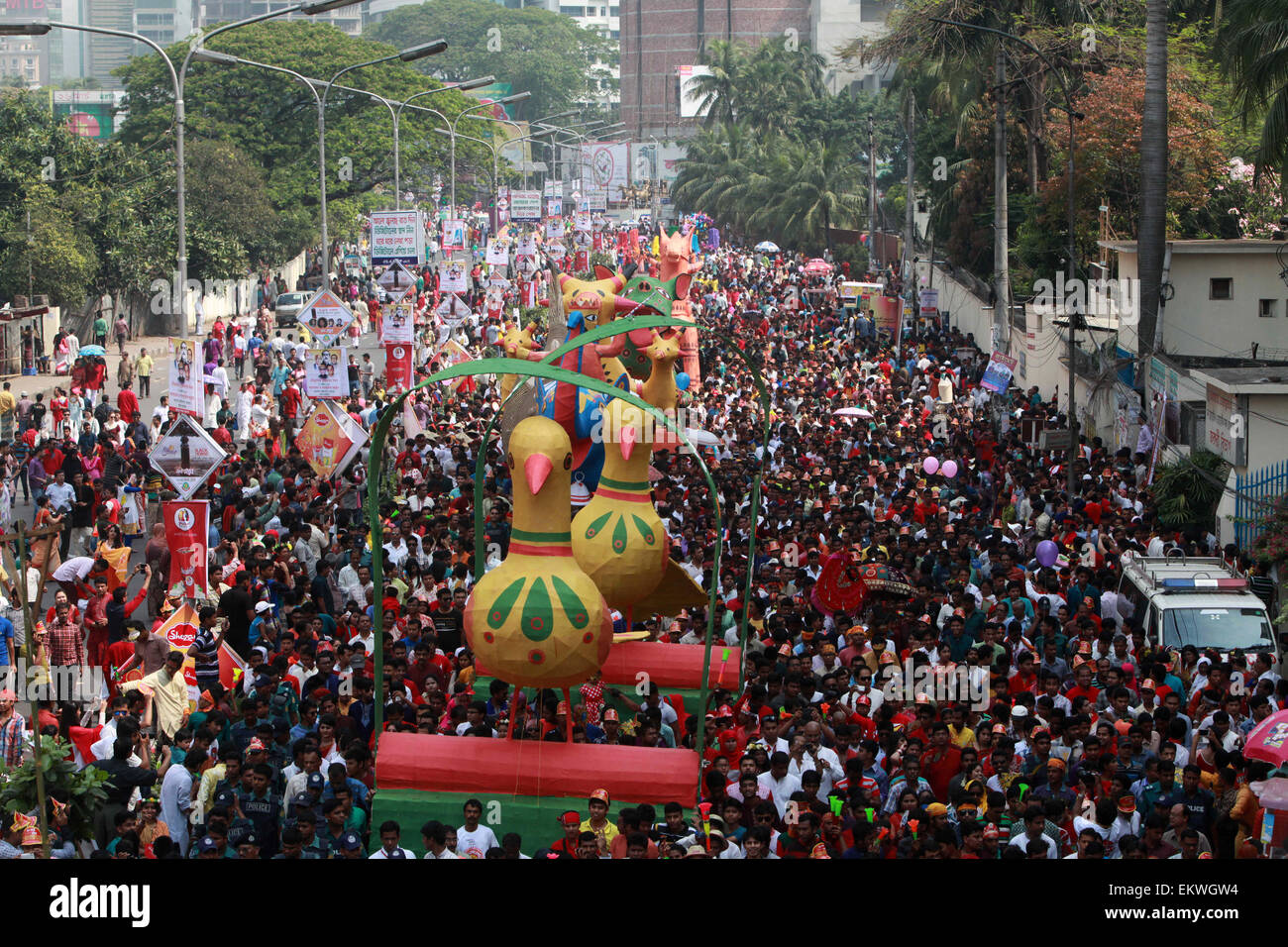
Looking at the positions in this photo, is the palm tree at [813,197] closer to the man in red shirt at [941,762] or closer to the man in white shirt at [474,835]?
the man in red shirt at [941,762]

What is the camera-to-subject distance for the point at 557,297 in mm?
15352

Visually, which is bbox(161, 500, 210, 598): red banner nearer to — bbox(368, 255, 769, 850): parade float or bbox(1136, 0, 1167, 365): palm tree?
bbox(368, 255, 769, 850): parade float

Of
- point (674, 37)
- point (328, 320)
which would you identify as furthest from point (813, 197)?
point (674, 37)

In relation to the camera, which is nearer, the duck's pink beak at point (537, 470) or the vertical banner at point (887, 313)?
the duck's pink beak at point (537, 470)

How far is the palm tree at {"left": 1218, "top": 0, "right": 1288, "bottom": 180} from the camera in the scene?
72.0 ft

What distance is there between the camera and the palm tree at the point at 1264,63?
2194cm

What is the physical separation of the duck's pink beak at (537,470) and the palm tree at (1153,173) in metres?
15.2

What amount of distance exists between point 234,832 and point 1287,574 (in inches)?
429

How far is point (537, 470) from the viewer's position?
9.92m

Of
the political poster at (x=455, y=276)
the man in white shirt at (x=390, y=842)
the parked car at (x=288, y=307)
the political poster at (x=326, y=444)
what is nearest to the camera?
the man in white shirt at (x=390, y=842)

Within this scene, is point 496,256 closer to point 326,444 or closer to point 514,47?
point 326,444

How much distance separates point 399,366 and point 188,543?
11.8 m

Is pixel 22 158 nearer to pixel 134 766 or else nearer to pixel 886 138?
pixel 134 766

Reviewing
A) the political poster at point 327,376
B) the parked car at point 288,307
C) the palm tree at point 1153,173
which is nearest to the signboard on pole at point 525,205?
the parked car at point 288,307
